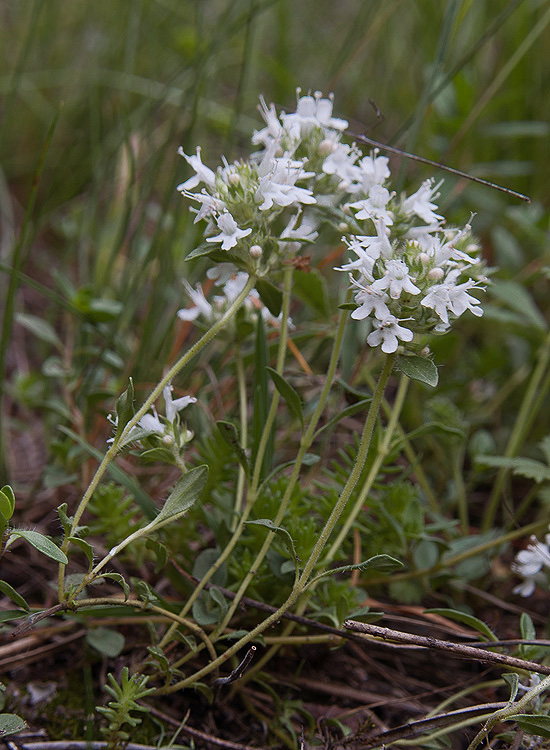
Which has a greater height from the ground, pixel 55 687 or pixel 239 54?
pixel 239 54

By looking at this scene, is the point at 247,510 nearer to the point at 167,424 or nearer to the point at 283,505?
the point at 283,505

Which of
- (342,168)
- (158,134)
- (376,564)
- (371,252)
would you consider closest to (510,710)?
(376,564)

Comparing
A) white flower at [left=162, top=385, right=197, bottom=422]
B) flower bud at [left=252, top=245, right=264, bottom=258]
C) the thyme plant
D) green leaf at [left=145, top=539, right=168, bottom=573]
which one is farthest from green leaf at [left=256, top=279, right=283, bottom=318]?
green leaf at [left=145, top=539, right=168, bottom=573]

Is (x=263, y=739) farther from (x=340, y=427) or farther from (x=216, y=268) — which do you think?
(x=340, y=427)

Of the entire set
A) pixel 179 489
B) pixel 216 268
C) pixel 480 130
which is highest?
pixel 480 130

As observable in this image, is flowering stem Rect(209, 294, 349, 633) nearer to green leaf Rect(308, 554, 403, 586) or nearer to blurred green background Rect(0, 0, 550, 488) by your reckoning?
green leaf Rect(308, 554, 403, 586)

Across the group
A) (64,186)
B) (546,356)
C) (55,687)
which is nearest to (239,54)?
(64,186)
